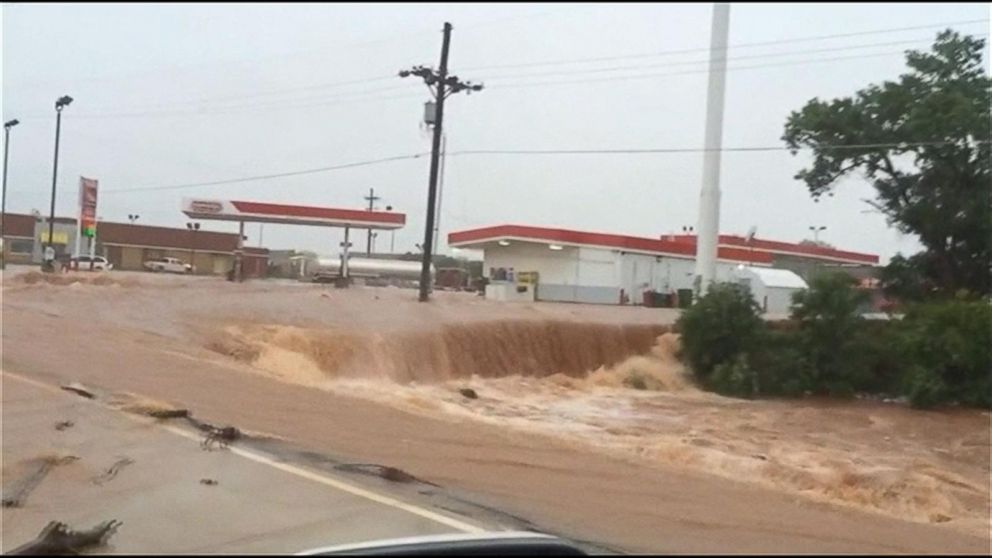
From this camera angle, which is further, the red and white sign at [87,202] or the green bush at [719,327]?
the green bush at [719,327]

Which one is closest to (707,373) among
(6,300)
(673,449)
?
(673,449)

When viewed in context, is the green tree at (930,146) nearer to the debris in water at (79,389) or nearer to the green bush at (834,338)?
the green bush at (834,338)

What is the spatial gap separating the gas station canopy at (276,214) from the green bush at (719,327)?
1059cm

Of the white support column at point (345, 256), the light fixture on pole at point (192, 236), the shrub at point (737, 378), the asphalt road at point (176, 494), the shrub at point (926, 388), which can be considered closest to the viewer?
the asphalt road at point (176, 494)

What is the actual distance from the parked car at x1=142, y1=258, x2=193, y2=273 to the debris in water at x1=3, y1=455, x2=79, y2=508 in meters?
4.93

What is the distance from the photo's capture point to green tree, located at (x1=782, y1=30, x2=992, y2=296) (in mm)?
22922

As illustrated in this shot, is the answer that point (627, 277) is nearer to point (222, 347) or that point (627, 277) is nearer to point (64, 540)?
point (222, 347)

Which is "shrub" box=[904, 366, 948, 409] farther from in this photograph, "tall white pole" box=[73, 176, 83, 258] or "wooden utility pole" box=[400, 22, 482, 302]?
"tall white pole" box=[73, 176, 83, 258]

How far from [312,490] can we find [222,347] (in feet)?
43.2

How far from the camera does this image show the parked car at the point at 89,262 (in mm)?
12313

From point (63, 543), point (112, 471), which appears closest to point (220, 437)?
point (112, 471)

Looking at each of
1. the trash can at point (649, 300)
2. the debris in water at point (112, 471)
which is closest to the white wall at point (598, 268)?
the trash can at point (649, 300)

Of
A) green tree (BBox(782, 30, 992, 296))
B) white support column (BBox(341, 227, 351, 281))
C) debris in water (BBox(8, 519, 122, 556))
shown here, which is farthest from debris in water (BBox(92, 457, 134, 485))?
green tree (BBox(782, 30, 992, 296))

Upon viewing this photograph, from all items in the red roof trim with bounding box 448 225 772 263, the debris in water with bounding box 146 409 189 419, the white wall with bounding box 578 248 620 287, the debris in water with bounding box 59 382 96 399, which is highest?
the red roof trim with bounding box 448 225 772 263
